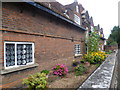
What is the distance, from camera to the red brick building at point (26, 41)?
3.61 metres

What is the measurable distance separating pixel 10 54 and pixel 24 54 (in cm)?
75

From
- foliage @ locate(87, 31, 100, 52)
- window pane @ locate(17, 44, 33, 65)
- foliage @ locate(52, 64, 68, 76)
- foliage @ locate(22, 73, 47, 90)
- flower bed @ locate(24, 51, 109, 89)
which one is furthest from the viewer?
foliage @ locate(87, 31, 100, 52)

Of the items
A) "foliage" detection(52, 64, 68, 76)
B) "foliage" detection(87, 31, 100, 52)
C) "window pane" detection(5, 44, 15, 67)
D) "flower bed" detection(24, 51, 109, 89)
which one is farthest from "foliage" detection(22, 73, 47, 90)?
"foliage" detection(87, 31, 100, 52)

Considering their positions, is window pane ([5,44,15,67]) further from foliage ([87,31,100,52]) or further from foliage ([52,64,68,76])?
foliage ([87,31,100,52])

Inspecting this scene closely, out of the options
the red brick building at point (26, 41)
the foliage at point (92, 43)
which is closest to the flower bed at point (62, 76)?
the red brick building at point (26, 41)

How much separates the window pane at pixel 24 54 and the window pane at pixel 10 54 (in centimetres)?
28

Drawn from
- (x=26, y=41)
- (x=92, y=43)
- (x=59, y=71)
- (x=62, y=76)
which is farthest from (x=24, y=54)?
(x=92, y=43)

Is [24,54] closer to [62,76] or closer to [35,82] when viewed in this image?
[35,82]

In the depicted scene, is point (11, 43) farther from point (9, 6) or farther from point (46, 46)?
point (46, 46)

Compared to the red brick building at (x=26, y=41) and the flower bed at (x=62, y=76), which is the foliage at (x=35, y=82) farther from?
the red brick building at (x=26, y=41)

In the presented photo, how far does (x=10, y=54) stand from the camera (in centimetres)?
386

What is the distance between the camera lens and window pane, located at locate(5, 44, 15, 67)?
12.3ft

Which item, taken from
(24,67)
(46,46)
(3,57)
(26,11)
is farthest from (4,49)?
(46,46)

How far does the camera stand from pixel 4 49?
3539 mm
